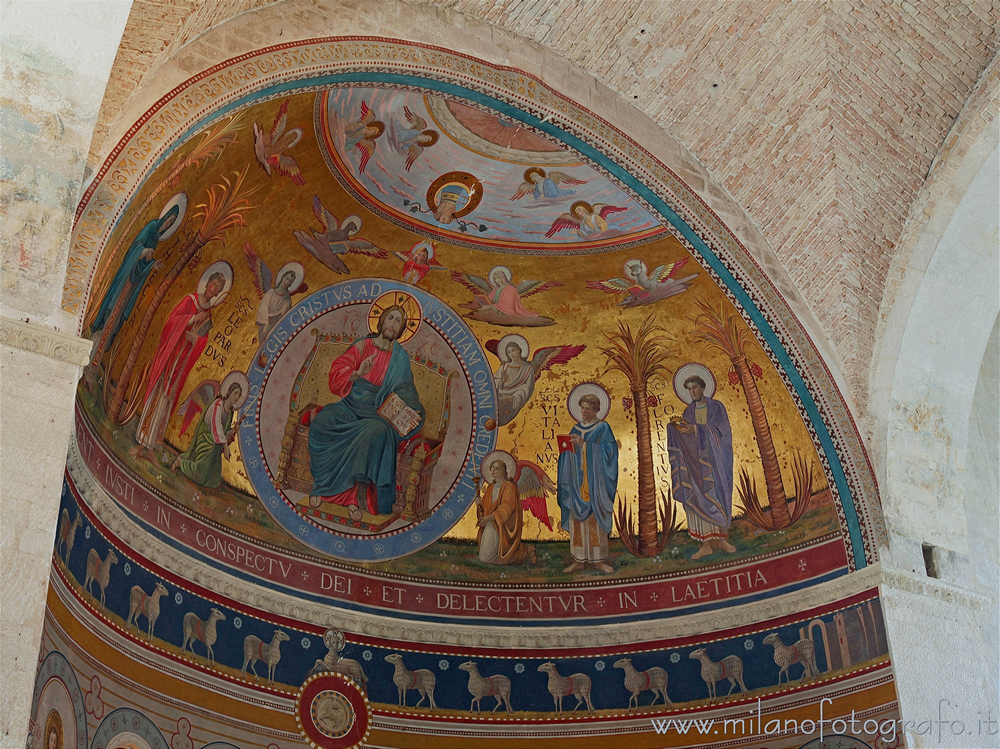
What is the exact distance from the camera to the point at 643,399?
11.6 m

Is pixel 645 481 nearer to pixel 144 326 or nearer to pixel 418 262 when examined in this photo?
pixel 418 262

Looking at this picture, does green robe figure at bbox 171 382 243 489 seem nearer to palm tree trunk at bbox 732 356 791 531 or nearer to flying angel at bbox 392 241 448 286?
flying angel at bbox 392 241 448 286

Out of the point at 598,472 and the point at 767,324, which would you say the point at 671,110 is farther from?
the point at 598,472

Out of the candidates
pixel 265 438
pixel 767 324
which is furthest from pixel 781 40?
pixel 265 438

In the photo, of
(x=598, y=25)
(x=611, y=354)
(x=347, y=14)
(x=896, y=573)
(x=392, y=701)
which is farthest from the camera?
(x=611, y=354)

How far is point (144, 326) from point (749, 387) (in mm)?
5351

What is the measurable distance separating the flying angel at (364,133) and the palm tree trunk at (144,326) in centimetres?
152

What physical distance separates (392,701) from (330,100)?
5317mm

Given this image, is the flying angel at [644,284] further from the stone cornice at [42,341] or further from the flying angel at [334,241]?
the stone cornice at [42,341]

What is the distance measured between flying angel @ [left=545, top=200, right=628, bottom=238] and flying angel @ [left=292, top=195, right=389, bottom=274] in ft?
5.40

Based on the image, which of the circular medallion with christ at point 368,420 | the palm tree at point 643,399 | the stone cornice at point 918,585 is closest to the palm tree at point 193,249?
the circular medallion with christ at point 368,420

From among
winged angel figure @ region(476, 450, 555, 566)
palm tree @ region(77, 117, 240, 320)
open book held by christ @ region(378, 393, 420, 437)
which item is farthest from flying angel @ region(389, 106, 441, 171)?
winged angel figure @ region(476, 450, 555, 566)

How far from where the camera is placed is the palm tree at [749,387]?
1065 cm

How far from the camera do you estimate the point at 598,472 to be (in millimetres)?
11680
